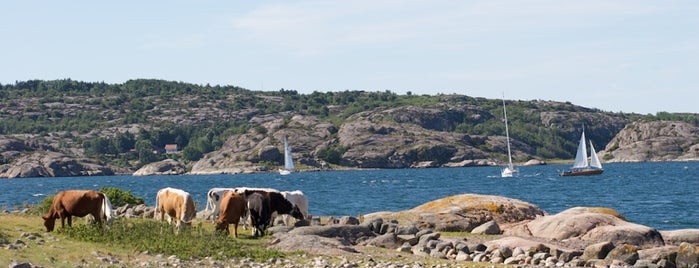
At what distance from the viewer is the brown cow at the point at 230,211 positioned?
29.9m

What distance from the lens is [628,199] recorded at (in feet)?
268

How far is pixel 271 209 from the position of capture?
31.8m

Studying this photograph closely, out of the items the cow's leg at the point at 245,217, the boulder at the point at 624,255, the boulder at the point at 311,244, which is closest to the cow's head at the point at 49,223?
the boulder at the point at 311,244

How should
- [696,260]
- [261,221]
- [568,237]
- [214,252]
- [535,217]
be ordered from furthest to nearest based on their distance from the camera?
1. [535,217]
2. [568,237]
3. [261,221]
4. [696,260]
5. [214,252]

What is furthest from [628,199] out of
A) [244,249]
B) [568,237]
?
[244,249]

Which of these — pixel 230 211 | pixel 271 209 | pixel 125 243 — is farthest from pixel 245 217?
pixel 125 243

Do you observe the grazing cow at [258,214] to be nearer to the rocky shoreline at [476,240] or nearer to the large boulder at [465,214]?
the rocky shoreline at [476,240]

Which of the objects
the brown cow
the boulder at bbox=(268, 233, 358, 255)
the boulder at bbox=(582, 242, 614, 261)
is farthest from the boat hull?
the boulder at bbox=(268, 233, 358, 255)

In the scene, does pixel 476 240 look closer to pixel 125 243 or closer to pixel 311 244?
pixel 311 244

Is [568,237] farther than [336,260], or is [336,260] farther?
[568,237]

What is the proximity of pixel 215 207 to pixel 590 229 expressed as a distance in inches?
477

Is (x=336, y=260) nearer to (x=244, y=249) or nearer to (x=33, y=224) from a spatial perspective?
(x=244, y=249)

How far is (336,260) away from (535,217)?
1570 centimetres

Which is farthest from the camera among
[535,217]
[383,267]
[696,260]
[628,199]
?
[628,199]
